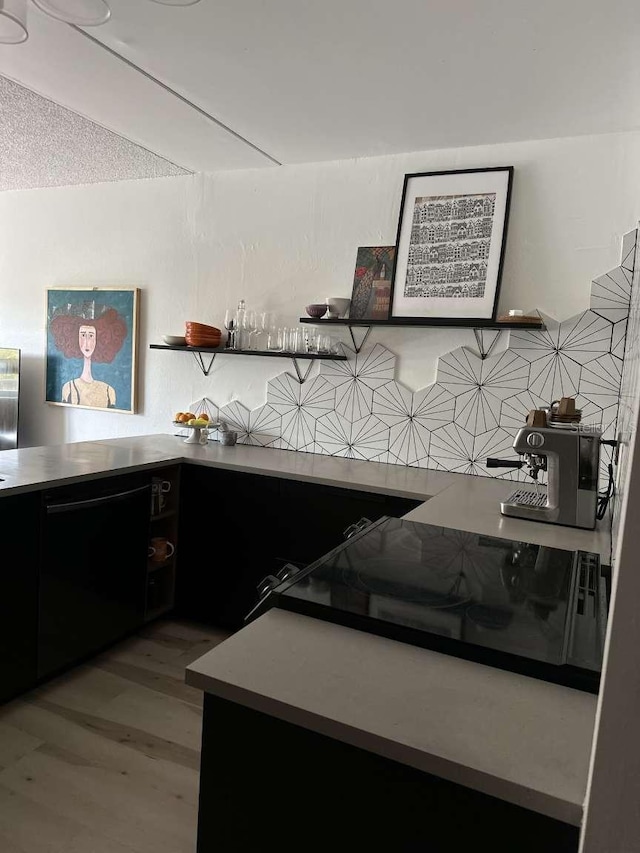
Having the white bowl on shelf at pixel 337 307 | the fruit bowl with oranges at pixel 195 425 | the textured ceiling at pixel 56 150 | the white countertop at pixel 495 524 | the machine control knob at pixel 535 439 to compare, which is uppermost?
the textured ceiling at pixel 56 150

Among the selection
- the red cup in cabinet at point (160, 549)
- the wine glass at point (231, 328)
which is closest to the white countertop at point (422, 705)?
the red cup in cabinet at point (160, 549)

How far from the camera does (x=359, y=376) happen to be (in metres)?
3.17

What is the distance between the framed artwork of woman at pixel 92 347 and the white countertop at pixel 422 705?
307 cm

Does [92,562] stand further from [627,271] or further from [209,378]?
[627,271]

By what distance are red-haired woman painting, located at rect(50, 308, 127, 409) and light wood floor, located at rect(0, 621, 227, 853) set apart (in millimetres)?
1824

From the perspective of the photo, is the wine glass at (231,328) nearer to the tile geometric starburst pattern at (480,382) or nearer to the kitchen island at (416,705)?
the tile geometric starburst pattern at (480,382)

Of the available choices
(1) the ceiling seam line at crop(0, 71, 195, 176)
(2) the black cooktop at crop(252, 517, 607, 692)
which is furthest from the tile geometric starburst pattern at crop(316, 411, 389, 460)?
(1) the ceiling seam line at crop(0, 71, 195, 176)

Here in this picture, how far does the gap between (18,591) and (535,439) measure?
1.91m

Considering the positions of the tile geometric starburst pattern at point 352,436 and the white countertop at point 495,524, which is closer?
the white countertop at point 495,524

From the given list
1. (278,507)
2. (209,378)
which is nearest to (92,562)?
(278,507)

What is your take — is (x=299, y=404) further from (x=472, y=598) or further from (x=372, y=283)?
(x=472, y=598)

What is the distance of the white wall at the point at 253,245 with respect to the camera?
8.87ft

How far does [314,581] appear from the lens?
1274 millimetres

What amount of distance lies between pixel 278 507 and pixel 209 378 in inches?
46.8
